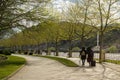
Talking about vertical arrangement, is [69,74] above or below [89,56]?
below

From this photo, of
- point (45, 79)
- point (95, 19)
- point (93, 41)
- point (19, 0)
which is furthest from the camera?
point (93, 41)

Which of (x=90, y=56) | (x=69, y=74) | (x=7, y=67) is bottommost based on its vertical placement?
(x=69, y=74)

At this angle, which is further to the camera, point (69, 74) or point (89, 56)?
point (89, 56)

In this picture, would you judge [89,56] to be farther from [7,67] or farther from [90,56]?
[7,67]

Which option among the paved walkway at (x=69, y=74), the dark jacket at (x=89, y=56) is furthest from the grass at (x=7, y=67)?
the dark jacket at (x=89, y=56)

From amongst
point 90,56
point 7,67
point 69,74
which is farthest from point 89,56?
point 69,74

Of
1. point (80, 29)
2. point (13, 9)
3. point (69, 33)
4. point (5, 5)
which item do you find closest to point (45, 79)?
point (5, 5)

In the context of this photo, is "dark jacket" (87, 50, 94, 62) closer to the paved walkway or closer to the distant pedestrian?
the distant pedestrian

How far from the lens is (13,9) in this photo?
31188 millimetres

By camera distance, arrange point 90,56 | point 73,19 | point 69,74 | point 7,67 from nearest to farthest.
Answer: point 69,74 < point 7,67 < point 90,56 < point 73,19

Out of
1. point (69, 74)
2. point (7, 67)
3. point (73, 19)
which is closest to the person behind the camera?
point (69, 74)

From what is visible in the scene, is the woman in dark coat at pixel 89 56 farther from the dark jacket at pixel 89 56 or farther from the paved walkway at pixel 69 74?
the paved walkway at pixel 69 74

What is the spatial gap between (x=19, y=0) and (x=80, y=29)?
2455 centimetres

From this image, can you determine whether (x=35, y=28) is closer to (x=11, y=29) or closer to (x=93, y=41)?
(x=11, y=29)
